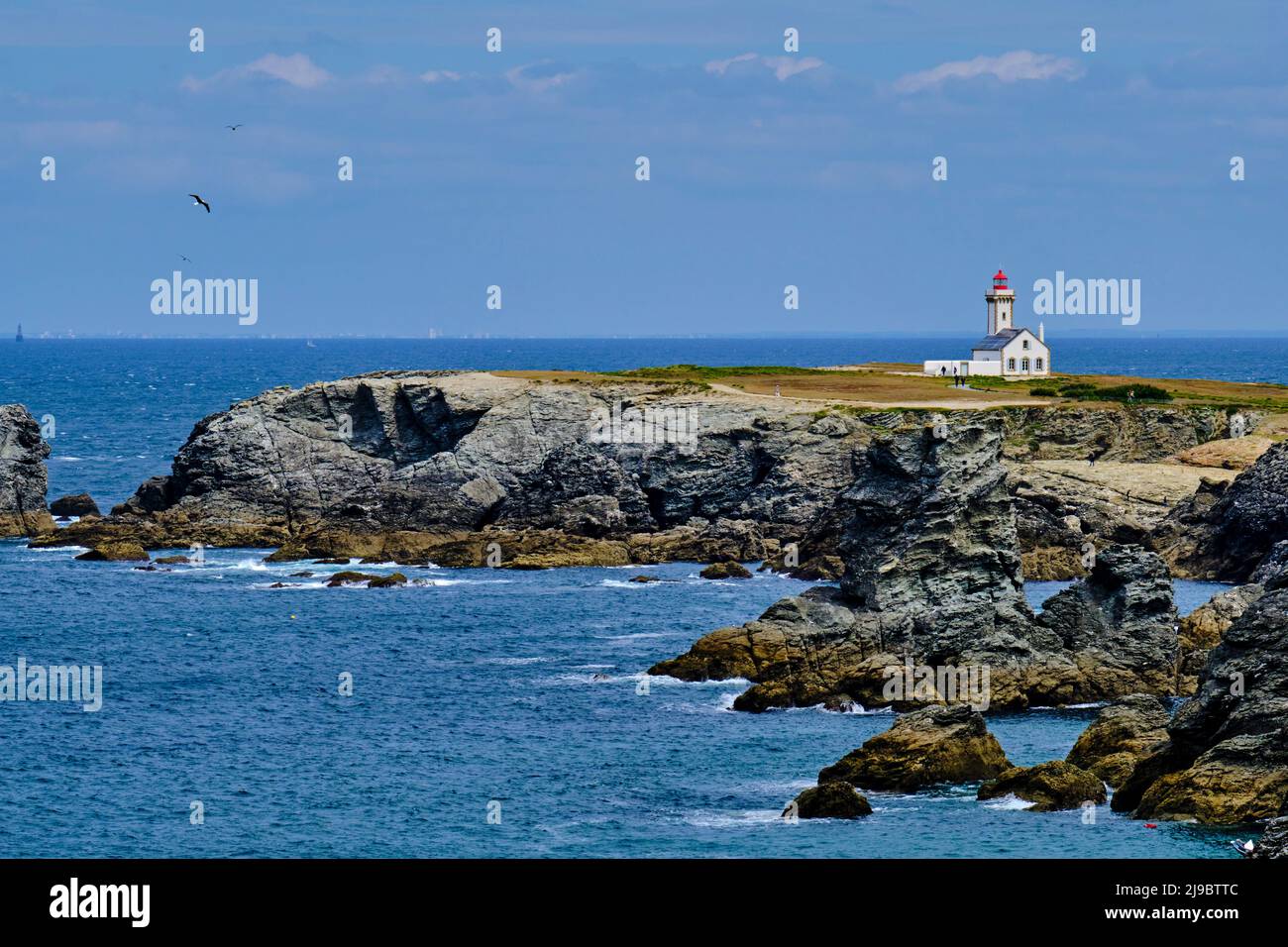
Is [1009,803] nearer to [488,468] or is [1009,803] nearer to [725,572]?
[725,572]

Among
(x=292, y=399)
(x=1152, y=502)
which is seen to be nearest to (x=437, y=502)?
(x=292, y=399)

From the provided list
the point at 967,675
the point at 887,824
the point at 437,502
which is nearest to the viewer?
the point at 887,824

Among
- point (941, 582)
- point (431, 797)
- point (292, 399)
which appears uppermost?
point (292, 399)

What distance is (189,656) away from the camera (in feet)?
211

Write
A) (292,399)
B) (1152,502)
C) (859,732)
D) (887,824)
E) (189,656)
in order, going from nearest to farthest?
(887,824), (859,732), (189,656), (1152,502), (292,399)

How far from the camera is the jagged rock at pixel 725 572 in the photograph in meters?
81.6

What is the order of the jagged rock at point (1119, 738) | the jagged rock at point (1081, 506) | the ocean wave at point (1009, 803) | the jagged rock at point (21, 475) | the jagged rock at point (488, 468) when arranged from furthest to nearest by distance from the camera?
1. the jagged rock at point (21, 475)
2. the jagged rock at point (488, 468)
3. the jagged rock at point (1081, 506)
4. the jagged rock at point (1119, 738)
5. the ocean wave at point (1009, 803)

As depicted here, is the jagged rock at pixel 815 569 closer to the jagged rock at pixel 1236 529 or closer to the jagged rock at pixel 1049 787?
the jagged rock at pixel 1236 529

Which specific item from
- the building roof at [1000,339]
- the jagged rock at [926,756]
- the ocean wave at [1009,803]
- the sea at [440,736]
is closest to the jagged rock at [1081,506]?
the sea at [440,736]

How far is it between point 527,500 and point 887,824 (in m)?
57.0

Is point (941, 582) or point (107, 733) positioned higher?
point (941, 582)

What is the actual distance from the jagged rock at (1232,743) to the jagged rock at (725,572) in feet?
137

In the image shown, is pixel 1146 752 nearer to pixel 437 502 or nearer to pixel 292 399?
pixel 437 502

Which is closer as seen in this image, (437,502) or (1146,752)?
(1146,752)
